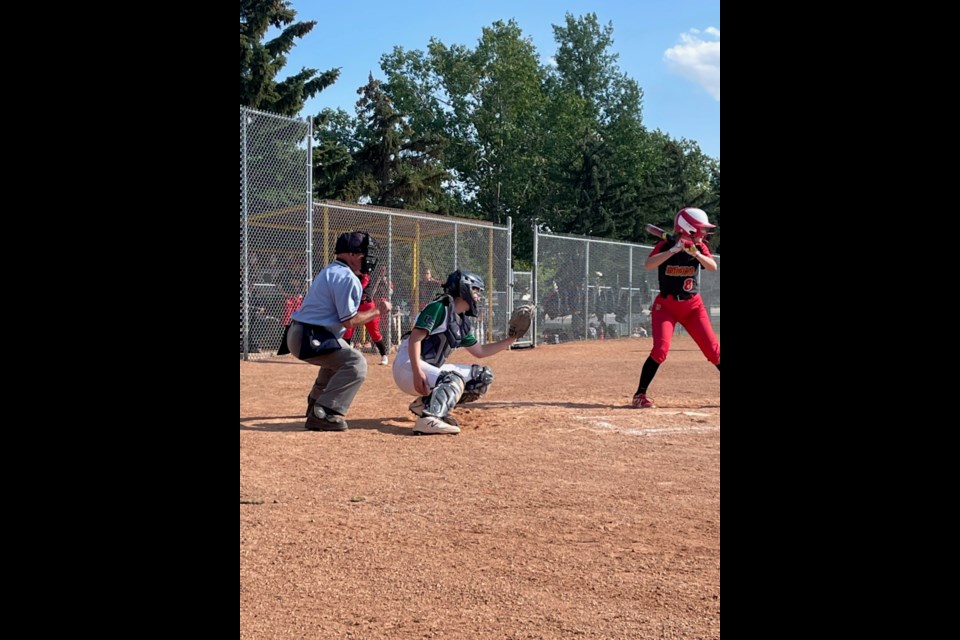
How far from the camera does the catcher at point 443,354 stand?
668cm

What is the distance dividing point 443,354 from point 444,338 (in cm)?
20

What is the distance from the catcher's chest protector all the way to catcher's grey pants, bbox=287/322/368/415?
56 cm

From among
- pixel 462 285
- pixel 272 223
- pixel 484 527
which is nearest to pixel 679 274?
pixel 462 285

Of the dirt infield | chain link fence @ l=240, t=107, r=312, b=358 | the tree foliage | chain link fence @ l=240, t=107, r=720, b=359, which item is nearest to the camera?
the dirt infield

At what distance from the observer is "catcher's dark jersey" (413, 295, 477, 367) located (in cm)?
677

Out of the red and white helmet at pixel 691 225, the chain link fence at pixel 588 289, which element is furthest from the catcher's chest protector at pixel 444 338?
the chain link fence at pixel 588 289

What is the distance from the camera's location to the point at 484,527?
375cm

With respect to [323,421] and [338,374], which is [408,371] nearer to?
[338,374]

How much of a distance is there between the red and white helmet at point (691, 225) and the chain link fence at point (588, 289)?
10690 mm

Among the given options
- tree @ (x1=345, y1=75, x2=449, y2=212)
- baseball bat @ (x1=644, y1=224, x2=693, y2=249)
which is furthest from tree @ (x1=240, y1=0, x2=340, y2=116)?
baseball bat @ (x1=644, y1=224, x2=693, y2=249)

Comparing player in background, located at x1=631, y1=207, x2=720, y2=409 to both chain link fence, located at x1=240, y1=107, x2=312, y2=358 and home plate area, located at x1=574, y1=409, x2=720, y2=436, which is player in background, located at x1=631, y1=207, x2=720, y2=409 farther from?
chain link fence, located at x1=240, y1=107, x2=312, y2=358
